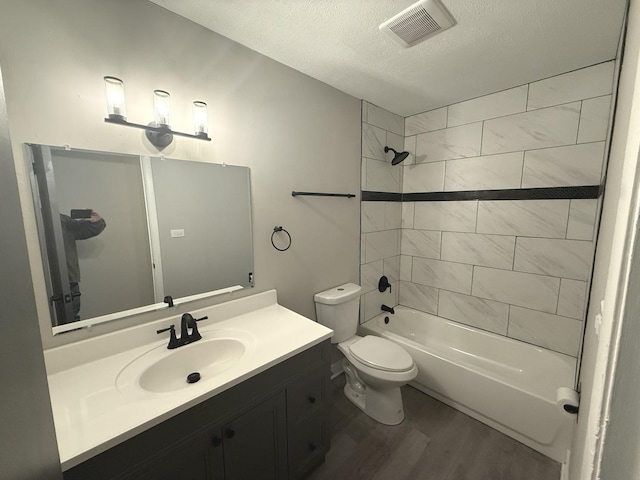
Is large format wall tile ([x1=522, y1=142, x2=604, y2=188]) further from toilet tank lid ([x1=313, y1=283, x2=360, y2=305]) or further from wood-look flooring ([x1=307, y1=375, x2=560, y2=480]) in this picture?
wood-look flooring ([x1=307, y1=375, x2=560, y2=480])

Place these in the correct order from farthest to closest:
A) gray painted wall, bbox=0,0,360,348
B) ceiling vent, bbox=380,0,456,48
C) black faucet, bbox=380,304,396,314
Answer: black faucet, bbox=380,304,396,314
ceiling vent, bbox=380,0,456,48
gray painted wall, bbox=0,0,360,348

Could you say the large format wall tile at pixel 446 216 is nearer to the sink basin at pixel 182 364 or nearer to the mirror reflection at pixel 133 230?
the mirror reflection at pixel 133 230

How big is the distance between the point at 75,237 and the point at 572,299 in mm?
2979

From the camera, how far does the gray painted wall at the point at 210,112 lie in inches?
37.8

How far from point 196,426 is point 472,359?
2.27 m

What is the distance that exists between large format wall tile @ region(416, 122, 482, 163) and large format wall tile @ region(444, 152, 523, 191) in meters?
0.07

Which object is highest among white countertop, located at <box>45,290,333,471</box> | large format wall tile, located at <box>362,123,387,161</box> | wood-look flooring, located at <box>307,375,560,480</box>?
large format wall tile, located at <box>362,123,387,161</box>

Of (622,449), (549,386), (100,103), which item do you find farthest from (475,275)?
(100,103)

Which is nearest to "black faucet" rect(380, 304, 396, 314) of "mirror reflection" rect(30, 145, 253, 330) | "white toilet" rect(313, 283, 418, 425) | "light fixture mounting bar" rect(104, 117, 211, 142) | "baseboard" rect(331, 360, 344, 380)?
"white toilet" rect(313, 283, 418, 425)

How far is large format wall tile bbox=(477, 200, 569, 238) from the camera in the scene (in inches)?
73.5

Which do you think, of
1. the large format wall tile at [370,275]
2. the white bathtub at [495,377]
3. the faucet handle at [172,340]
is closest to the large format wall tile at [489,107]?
the large format wall tile at [370,275]

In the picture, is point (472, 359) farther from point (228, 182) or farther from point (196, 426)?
point (228, 182)

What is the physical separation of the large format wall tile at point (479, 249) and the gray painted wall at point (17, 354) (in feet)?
8.49

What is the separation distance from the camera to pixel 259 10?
48.0 inches
